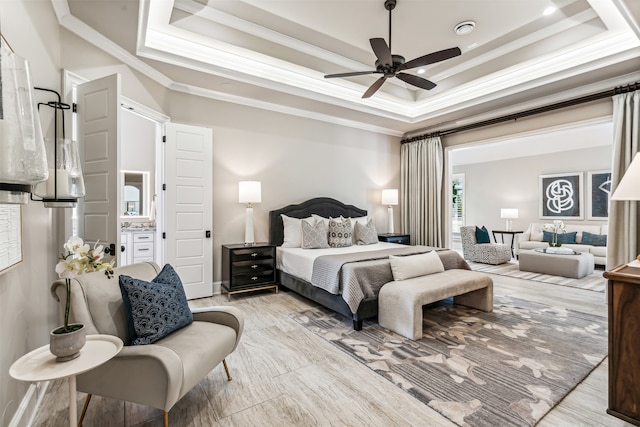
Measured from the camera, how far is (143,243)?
16.6ft

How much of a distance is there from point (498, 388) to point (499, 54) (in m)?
3.97

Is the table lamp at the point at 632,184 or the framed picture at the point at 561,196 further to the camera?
the framed picture at the point at 561,196

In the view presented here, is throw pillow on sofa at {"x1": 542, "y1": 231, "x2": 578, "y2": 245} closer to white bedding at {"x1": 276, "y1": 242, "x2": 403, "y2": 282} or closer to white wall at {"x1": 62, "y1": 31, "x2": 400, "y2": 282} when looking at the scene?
white wall at {"x1": 62, "y1": 31, "x2": 400, "y2": 282}

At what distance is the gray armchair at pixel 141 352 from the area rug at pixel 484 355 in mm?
1192

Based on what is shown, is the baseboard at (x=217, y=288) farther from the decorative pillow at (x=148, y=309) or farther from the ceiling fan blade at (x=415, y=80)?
the ceiling fan blade at (x=415, y=80)

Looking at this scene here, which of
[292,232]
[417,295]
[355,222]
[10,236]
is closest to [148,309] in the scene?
[10,236]

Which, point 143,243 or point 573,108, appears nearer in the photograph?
point 573,108

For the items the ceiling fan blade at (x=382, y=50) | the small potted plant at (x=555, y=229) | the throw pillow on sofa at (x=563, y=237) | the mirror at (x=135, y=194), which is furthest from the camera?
the throw pillow on sofa at (x=563, y=237)

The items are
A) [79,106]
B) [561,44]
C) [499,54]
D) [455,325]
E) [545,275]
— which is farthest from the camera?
[545,275]

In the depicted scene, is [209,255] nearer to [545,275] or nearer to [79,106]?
[79,106]

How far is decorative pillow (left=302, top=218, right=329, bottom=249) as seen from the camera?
4418 millimetres

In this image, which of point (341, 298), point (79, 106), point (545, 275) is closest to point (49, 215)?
point (79, 106)

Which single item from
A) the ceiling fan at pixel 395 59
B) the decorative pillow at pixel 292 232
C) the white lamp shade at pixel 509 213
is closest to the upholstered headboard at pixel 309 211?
the decorative pillow at pixel 292 232

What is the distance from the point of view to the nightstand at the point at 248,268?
411 cm
